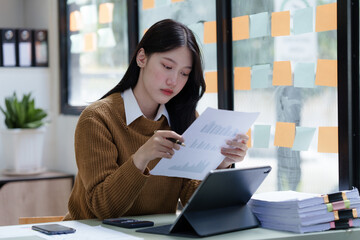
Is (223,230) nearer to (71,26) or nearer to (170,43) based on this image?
(170,43)

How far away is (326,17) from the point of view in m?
2.47

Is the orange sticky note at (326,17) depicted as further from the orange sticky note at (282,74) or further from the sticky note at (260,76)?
the sticky note at (260,76)

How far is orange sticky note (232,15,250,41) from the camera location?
289 centimetres

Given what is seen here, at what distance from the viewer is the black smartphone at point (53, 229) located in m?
1.67

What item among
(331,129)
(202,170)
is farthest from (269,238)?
(331,129)

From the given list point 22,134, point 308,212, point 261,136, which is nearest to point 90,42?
point 22,134

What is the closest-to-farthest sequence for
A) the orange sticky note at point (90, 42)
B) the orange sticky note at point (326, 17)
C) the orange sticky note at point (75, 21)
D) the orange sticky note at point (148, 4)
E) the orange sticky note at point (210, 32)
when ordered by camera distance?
the orange sticky note at point (326, 17), the orange sticky note at point (210, 32), the orange sticky note at point (148, 4), the orange sticky note at point (90, 42), the orange sticky note at point (75, 21)

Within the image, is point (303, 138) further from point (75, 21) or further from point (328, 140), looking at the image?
point (75, 21)

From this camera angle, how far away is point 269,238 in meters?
1.59

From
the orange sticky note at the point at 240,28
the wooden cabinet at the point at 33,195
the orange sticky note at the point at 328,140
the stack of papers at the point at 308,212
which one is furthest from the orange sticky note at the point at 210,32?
the wooden cabinet at the point at 33,195

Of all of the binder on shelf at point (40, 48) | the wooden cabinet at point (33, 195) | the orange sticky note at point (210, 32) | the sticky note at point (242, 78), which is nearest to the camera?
the sticky note at point (242, 78)

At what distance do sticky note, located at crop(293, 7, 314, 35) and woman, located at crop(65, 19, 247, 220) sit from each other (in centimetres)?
61

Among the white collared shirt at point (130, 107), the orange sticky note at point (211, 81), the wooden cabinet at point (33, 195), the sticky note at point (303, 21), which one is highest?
the sticky note at point (303, 21)

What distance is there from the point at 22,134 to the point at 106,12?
40.3 inches
